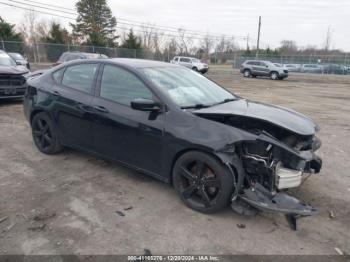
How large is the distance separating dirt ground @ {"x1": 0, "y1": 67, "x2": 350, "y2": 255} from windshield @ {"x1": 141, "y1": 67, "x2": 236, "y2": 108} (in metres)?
1.22

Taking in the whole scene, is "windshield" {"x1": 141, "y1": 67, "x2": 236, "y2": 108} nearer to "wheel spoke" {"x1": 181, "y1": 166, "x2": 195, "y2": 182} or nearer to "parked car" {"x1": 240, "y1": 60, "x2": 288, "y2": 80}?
"wheel spoke" {"x1": 181, "y1": 166, "x2": 195, "y2": 182}

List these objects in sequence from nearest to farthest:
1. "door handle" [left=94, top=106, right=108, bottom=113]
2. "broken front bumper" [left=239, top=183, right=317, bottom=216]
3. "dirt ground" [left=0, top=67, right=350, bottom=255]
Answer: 1. "dirt ground" [left=0, top=67, right=350, bottom=255]
2. "broken front bumper" [left=239, top=183, right=317, bottom=216]
3. "door handle" [left=94, top=106, right=108, bottom=113]

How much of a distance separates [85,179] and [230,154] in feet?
7.17

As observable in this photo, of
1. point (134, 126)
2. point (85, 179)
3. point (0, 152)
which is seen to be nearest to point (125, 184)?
point (85, 179)

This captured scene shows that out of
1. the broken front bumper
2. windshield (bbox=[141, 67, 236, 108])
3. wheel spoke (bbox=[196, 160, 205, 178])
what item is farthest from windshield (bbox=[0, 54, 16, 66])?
the broken front bumper

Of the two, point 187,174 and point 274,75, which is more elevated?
point 187,174

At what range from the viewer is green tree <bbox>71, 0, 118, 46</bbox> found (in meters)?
55.2

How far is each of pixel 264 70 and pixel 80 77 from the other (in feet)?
90.9

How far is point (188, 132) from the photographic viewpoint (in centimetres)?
364

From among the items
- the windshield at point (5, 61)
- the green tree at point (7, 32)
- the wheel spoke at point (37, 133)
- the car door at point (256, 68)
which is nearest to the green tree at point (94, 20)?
the green tree at point (7, 32)

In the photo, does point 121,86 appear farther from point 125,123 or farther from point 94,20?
point 94,20

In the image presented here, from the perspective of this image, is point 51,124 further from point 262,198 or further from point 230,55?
point 230,55

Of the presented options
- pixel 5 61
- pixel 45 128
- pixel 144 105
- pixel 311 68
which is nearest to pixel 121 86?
pixel 144 105

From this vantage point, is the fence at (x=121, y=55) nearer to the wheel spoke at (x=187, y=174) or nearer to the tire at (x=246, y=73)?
the tire at (x=246, y=73)
